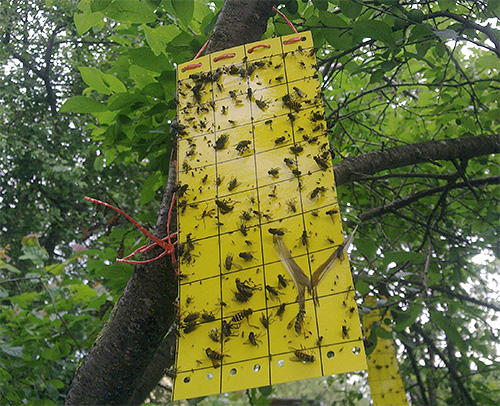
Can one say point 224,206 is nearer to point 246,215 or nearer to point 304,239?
point 246,215

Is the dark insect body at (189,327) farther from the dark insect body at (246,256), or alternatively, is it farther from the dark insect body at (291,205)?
the dark insect body at (291,205)

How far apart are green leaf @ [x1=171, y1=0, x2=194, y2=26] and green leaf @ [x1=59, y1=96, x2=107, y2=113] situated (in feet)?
1.35

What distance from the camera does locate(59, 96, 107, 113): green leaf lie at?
1.48 meters

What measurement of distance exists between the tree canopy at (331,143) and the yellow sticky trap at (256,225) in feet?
0.49

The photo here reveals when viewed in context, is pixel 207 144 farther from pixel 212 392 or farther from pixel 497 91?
pixel 497 91

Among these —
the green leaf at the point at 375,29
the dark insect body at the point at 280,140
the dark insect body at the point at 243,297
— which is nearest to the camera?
the dark insect body at the point at 243,297

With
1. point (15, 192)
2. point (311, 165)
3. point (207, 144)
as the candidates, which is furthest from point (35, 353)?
point (15, 192)

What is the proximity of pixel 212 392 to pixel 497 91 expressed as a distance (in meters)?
1.77

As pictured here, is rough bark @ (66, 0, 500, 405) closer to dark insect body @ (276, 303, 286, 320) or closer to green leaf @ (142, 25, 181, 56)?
green leaf @ (142, 25, 181, 56)

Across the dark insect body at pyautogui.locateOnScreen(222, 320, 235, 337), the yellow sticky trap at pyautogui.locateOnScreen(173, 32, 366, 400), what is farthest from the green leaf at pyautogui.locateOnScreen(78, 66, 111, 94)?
the dark insect body at pyautogui.locateOnScreen(222, 320, 235, 337)

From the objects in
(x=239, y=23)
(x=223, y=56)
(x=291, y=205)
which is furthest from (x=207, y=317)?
(x=239, y=23)

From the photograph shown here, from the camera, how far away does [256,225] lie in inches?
36.4

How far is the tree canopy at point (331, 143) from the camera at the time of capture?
125 centimetres

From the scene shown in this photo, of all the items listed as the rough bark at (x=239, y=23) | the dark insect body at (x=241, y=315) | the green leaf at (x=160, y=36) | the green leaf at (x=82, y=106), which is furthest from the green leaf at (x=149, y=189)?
the dark insect body at (x=241, y=315)
